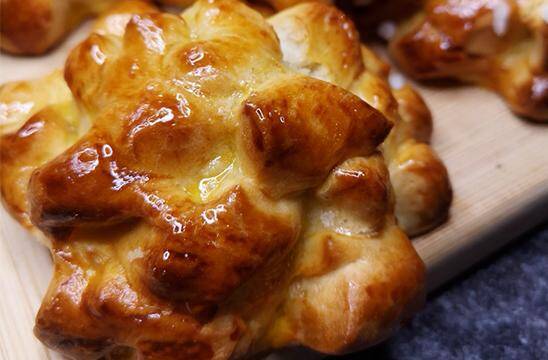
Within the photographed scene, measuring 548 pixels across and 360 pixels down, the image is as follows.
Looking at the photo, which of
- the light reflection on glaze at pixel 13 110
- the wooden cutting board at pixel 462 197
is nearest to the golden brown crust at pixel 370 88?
the wooden cutting board at pixel 462 197

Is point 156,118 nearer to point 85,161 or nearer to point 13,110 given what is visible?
point 85,161

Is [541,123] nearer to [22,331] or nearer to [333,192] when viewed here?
[333,192]

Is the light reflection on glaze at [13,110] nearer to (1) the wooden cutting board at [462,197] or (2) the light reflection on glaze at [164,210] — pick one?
(1) the wooden cutting board at [462,197]

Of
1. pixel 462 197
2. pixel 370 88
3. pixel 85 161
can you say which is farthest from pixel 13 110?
pixel 462 197

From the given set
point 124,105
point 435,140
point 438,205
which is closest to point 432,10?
point 435,140

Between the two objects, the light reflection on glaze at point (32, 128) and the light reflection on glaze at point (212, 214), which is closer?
the light reflection on glaze at point (212, 214)
